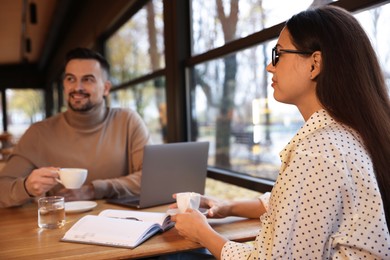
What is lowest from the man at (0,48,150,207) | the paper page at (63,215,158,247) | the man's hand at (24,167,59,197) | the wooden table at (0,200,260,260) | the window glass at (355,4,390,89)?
the wooden table at (0,200,260,260)

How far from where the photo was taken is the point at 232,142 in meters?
2.44

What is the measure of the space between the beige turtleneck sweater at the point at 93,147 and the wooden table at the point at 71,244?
1.25ft

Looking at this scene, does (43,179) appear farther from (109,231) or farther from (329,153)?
(329,153)

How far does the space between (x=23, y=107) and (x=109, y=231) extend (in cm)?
1307

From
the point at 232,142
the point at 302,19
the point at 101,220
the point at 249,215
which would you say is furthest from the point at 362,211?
the point at 232,142

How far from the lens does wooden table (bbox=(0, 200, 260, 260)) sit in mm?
1136

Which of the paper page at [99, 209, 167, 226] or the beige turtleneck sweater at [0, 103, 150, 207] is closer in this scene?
the paper page at [99, 209, 167, 226]

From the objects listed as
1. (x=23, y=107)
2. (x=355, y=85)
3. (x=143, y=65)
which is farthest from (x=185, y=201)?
(x=23, y=107)

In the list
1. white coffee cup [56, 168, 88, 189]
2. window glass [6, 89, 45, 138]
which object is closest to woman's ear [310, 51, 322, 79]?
white coffee cup [56, 168, 88, 189]

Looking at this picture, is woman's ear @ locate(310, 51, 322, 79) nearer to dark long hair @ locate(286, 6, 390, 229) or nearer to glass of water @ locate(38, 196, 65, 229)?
dark long hair @ locate(286, 6, 390, 229)

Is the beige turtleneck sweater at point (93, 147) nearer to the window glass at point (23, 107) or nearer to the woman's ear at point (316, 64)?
the woman's ear at point (316, 64)

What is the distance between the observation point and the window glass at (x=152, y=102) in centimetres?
343

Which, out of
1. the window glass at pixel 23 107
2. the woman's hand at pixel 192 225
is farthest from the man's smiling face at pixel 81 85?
the window glass at pixel 23 107

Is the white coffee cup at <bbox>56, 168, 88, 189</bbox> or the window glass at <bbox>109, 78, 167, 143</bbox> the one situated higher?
the window glass at <bbox>109, 78, 167, 143</bbox>
